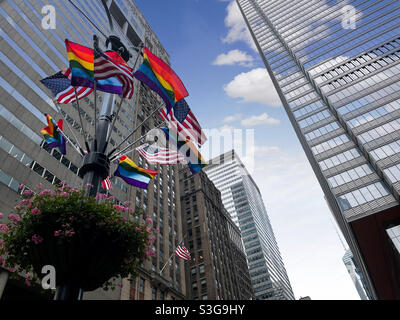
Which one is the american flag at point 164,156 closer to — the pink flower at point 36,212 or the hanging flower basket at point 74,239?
the hanging flower basket at point 74,239

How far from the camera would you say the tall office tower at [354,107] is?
4391cm

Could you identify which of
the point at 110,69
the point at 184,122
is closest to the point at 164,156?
the point at 184,122

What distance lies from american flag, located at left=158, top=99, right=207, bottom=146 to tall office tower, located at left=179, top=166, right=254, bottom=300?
56400mm

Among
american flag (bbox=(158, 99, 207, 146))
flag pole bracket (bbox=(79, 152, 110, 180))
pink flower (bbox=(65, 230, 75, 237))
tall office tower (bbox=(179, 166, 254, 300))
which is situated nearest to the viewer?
pink flower (bbox=(65, 230, 75, 237))

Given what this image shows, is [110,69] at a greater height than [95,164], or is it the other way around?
[110,69]

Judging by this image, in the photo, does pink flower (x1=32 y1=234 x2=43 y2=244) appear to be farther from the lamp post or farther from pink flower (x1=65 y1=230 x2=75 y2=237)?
the lamp post

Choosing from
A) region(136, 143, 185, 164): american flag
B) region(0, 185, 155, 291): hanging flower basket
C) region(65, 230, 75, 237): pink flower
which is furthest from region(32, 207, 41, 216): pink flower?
region(136, 143, 185, 164): american flag

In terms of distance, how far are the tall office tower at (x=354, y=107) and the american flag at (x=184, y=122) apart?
36.9m

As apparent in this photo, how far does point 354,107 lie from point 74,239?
57964 mm

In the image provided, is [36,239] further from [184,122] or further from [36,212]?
[184,122]

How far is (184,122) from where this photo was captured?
41.3ft

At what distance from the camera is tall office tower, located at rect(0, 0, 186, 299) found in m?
29.4

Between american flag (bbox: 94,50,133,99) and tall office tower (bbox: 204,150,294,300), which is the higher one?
tall office tower (bbox: 204,150,294,300)
